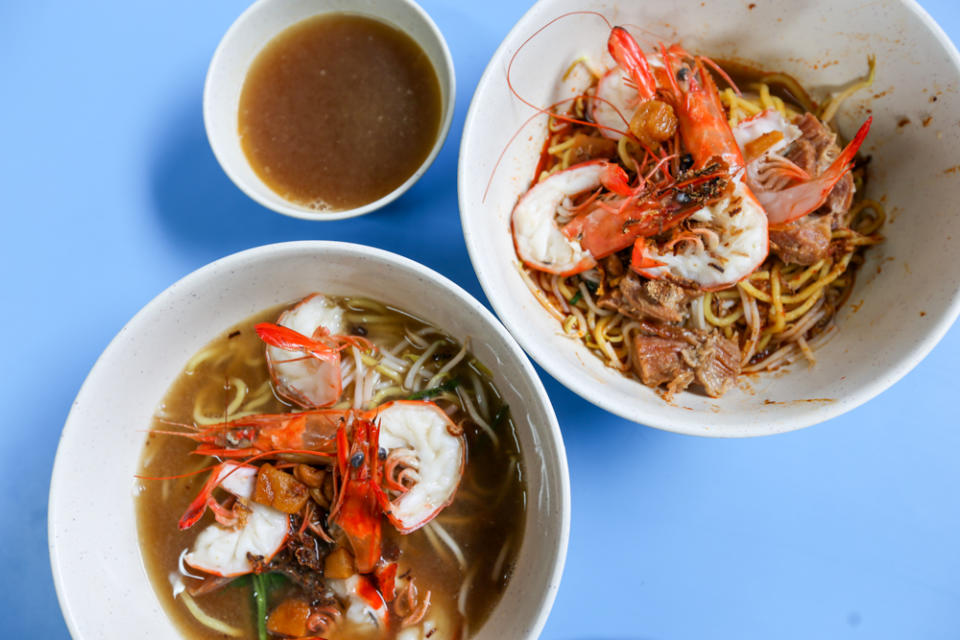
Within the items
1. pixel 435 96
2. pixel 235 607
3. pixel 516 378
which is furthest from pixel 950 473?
pixel 235 607

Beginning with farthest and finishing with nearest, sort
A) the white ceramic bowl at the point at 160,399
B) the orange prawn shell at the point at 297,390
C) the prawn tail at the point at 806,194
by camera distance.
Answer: the orange prawn shell at the point at 297,390 < the prawn tail at the point at 806,194 < the white ceramic bowl at the point at 160,399

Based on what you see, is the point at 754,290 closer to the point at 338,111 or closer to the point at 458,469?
the point at 458,469

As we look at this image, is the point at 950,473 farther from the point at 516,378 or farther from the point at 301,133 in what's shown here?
the point at 301,133

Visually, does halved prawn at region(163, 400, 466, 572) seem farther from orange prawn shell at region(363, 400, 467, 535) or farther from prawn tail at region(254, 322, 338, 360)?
prawn tail at region(254, 322, 338, 360)

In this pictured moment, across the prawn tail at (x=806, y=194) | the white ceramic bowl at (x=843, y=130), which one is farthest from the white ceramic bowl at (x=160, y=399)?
the prawn tail at (x=806, y=194)

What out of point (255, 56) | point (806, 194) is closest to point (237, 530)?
point (255, 56)

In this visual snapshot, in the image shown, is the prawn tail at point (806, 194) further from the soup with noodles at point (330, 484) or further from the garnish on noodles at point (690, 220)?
the soup with noodles at point (330, 484)
